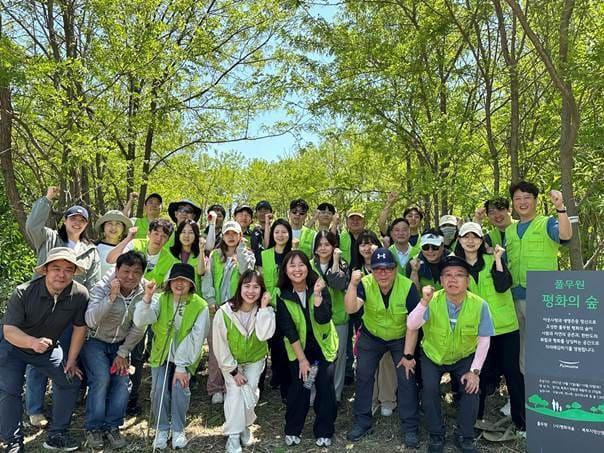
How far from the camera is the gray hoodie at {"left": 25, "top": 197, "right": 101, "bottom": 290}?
481cm

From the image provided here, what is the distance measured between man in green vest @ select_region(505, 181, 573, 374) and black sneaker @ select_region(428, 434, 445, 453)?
108cm

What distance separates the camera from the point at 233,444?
4.34 m

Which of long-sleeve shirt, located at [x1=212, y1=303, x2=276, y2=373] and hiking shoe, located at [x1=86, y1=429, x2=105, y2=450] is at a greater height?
long-sleeve shirt, located at [x1=212, y1=303, x2=276, y2=373]

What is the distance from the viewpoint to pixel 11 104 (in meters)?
6.29

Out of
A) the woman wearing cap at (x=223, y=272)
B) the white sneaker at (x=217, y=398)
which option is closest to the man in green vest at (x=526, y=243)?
the woman wearing cap at (x=223, y=272)

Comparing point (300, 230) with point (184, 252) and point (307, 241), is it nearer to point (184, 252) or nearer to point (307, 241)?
point (307, 241)

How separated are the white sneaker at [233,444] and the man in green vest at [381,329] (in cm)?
109

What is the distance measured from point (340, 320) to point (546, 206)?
5.99 meters

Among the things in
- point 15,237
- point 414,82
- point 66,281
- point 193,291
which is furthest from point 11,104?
point 414,82

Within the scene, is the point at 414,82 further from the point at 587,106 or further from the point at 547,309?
the point at 547,309

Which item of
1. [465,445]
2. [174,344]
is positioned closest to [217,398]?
[174,344]

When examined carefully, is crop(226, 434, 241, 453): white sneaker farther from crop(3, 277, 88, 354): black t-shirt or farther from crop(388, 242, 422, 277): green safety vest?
crop(388, 242, 422, 277): green safety vest

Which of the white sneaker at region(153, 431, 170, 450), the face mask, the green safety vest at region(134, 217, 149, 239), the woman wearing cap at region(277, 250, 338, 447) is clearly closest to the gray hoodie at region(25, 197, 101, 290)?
the green safety vest at region(134, 217, 149, 239)

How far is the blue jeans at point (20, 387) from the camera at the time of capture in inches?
157
